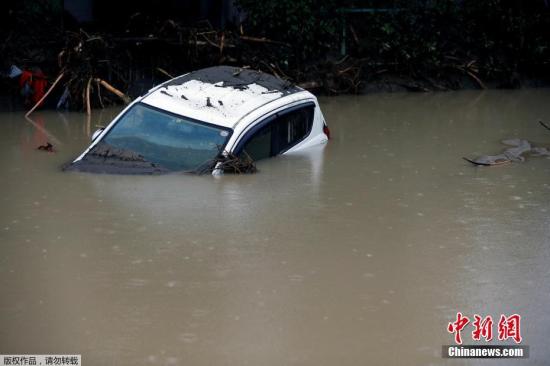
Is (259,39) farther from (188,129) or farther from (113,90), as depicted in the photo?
(188,129)

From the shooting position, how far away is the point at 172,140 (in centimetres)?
1075

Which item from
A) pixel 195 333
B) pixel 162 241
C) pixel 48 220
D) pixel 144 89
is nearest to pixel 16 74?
pixel 144 89

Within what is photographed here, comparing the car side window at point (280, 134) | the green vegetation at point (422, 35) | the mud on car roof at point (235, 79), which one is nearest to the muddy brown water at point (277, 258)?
the car side window at point (280, 134)

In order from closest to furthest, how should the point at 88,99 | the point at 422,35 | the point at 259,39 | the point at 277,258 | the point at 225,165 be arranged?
the point at 277,258 → the point at 225,165 → the point at 88,99 → the point at 259,39 → the point at 422,35

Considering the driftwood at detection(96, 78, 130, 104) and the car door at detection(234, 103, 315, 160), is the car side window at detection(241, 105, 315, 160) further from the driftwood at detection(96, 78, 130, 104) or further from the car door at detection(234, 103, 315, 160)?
the driftwood at detection(96, 78, 130, 104)

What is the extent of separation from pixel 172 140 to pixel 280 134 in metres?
1.59

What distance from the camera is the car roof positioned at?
10.9 metres

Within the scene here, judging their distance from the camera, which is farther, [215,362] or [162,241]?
[162,241]

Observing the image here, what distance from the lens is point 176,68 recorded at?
17500 mm

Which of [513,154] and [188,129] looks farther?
[513,154]

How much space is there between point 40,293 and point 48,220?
2.03m

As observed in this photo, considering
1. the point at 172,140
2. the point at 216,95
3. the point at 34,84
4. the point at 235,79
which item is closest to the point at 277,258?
the point at 172,140

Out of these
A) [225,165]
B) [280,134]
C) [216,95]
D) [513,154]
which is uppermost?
[216,95]

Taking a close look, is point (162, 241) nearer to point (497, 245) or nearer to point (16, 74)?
point (497, 245)
